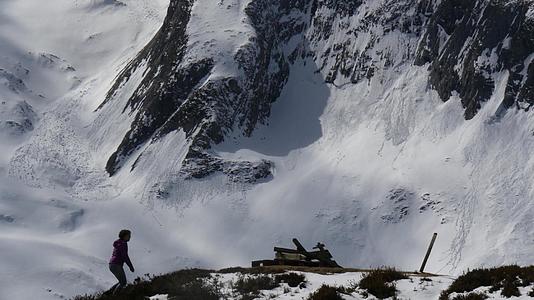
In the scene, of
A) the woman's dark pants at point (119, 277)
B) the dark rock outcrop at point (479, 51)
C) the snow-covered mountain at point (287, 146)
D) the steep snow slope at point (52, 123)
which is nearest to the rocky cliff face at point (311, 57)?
the dark rock outcrop at point (479, 51)

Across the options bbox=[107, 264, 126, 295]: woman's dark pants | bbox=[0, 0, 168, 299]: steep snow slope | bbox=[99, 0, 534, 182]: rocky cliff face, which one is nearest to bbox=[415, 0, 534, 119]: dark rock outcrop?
bbox=[99, 0, 534, 182]: rocky cliff face

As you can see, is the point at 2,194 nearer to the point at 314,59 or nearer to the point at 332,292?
the point at 314,59

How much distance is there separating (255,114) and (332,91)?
1045 cm

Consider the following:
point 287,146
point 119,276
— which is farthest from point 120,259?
point 287,146

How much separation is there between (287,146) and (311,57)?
16.6 metres

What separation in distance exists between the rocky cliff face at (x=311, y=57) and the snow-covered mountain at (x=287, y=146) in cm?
23

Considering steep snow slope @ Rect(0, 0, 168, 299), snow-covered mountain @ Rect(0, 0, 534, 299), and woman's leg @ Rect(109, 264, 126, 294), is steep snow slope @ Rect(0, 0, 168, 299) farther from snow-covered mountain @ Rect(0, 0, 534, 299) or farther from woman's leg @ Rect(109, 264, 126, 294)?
woman's leg @ Rect(109, 264, 126, 294)

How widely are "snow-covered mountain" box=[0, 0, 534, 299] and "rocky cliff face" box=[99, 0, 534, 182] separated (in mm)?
234

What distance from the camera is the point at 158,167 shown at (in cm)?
11194

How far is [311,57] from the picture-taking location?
125m

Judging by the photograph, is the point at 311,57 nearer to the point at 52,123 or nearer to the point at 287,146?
the point at 287,146

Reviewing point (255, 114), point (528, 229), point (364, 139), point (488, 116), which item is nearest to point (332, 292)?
point (528, 229)

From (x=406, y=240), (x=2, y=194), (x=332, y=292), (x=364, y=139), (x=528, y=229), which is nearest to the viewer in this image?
(x=332, y=292)

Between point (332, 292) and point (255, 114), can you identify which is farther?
point (255, 114)
